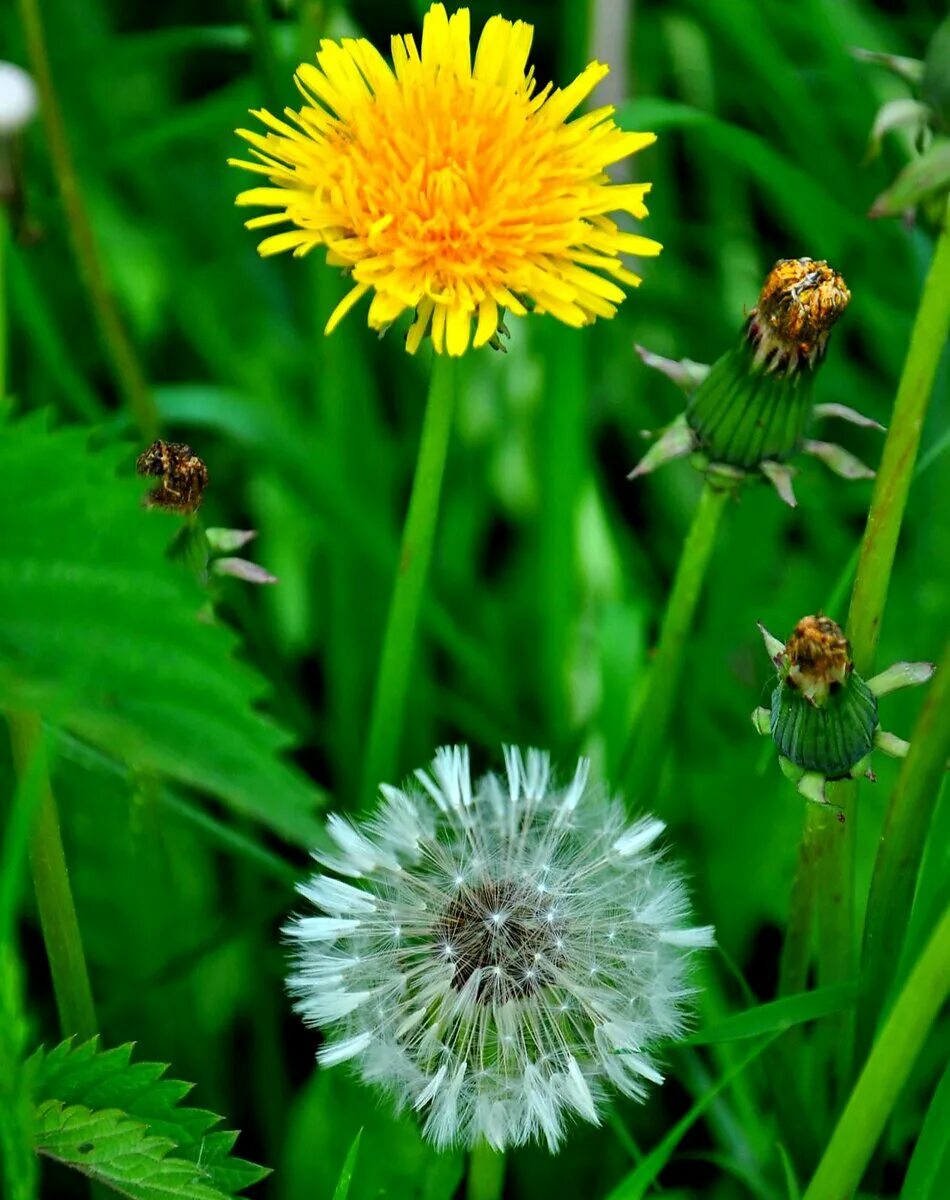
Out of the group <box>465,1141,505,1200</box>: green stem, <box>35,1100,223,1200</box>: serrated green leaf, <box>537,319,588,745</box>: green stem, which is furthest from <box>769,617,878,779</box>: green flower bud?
<box>537,319,588,745</box>: green stem

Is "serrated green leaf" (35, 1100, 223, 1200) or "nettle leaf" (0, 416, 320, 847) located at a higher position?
"nettle leaf" (0, 416, 320, 847)

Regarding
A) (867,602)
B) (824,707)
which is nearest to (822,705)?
(824,707)

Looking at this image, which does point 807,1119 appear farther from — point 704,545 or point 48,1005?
point 48,1005

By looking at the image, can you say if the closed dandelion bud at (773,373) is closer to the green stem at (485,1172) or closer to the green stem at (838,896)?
the green stem at (838,896)

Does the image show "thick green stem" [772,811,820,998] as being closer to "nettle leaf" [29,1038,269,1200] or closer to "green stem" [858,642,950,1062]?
Answer: "green stem" [858,642,950,1062]

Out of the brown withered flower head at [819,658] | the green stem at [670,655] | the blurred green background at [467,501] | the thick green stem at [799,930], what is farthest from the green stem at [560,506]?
the brown withered flower head at [819,658]

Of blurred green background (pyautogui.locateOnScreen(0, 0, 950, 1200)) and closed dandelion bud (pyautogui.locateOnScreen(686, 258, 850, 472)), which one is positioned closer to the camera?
closed dandelion bud (pyautogui.locateOnScreen(686, 258, 850, 472))

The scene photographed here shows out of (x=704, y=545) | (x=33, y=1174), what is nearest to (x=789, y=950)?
(x=704, y=545)
